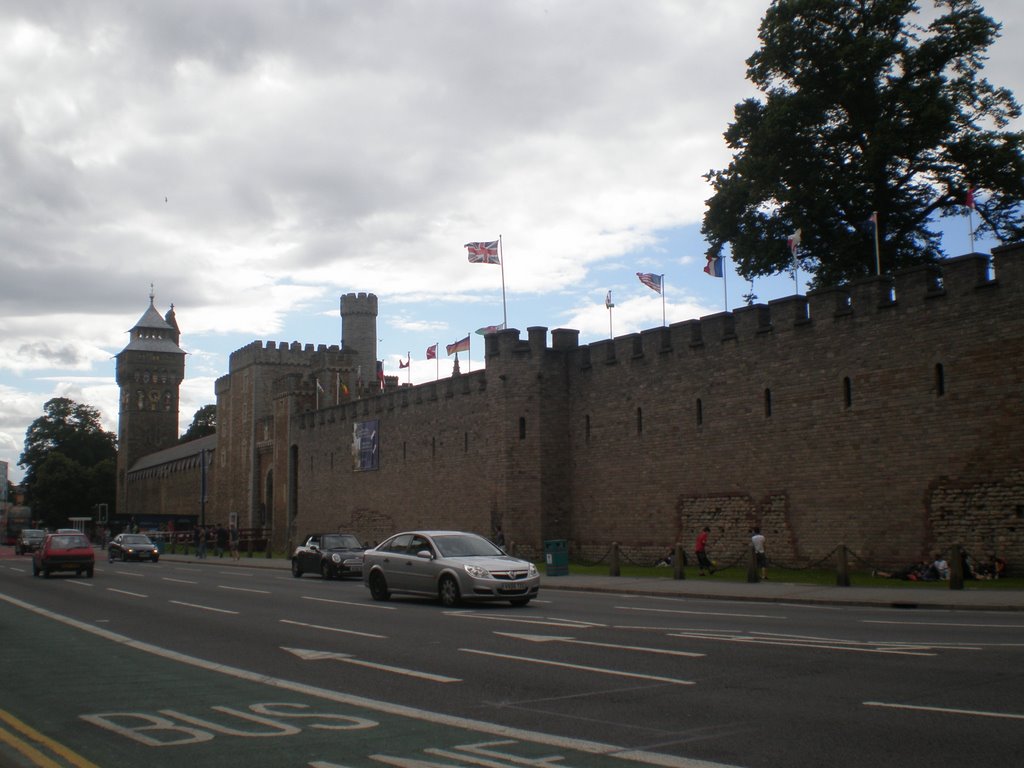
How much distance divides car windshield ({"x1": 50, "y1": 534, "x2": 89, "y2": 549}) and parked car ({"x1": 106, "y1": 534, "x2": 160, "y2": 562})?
17.6 m

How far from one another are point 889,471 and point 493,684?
20060mm

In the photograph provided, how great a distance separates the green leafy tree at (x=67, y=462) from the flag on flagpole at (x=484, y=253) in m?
87.1

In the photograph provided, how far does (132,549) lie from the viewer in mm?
51312

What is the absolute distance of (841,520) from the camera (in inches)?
1136

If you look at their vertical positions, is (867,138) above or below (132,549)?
above

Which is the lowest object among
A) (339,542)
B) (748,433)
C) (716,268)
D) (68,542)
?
(339,542)

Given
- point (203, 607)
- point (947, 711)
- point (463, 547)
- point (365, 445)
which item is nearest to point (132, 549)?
A: point (365, 445)

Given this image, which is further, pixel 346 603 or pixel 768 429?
pixel 768 429

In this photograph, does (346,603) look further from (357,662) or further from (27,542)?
(27,542)

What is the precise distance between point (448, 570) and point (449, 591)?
42cm

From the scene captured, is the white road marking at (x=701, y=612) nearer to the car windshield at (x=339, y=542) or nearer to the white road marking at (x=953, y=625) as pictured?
the white road marking at (x=953, y=625)

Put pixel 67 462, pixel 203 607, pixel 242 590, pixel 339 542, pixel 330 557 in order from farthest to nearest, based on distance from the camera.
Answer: pixel 67 462
pixel 339 542
pixel 330 557
pixel 242 590
pixel 203 607

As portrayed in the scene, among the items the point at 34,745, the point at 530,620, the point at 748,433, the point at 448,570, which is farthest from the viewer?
the point at 748,433

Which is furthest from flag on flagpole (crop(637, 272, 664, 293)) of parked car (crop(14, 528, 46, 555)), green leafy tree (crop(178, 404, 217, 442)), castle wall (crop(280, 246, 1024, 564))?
green leafy tree (crop(178, 404, 217, 442))
